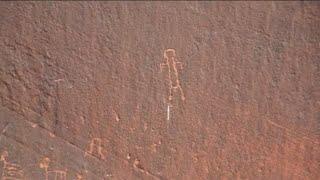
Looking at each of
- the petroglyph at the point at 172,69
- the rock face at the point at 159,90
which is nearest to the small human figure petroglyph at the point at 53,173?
the rock face at the point at 159,90

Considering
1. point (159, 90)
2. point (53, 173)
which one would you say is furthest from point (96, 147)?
point (159, 90)

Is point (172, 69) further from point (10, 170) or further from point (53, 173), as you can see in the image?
point (10, 170)

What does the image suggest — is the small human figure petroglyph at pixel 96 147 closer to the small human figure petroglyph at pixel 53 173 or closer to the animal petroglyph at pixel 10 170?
the small human figure petroglyph at pixel 53 173

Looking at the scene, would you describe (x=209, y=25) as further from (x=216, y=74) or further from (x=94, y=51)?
(x=94, y=51)

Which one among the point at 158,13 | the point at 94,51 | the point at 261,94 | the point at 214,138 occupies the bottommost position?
the point at 214,138

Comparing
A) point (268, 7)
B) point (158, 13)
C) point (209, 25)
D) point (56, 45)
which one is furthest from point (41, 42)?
point (268, 7)

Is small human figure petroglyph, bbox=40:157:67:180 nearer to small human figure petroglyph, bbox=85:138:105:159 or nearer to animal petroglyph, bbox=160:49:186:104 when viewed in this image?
small human figure petroglyph, bbox=85:138:105:159
